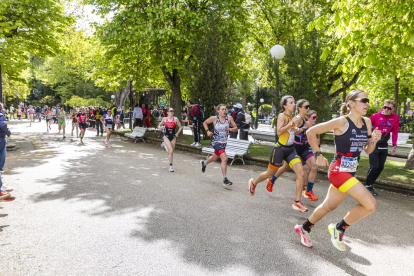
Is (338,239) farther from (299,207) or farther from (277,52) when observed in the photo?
(277,52)

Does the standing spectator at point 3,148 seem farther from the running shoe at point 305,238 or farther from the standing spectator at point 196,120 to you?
the standing spectator at point 196,120

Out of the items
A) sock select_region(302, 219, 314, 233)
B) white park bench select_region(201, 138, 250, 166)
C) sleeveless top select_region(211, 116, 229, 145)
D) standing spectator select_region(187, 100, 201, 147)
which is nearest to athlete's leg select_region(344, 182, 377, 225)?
sock select_region(302, 219, 314, 233)

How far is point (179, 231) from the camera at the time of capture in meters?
4.25

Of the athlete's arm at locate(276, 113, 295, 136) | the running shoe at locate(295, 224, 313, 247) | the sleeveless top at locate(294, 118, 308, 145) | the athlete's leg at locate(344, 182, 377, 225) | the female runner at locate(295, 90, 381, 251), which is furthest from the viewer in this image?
the sleeveless top at locate(294, 118, 308, 145)

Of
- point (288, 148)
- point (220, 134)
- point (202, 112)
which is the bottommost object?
point (288, 148)

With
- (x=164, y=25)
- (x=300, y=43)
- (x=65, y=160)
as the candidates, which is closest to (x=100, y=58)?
(x=164, y=25)

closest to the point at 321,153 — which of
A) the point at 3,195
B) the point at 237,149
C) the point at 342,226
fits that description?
the point at 342,226

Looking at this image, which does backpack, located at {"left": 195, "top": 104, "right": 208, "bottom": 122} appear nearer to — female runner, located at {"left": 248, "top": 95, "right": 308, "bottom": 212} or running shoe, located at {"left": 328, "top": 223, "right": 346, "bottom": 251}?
female runner, located at {"left": 248, "top": 95, "right": 308, "bottom": 212}

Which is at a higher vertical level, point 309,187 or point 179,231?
point 309,187

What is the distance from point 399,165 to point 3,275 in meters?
10.0

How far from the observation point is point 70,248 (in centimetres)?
369

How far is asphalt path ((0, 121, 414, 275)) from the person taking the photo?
3314mm

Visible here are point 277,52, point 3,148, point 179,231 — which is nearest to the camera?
point 179,231

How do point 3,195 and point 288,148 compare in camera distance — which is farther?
point 3,195
